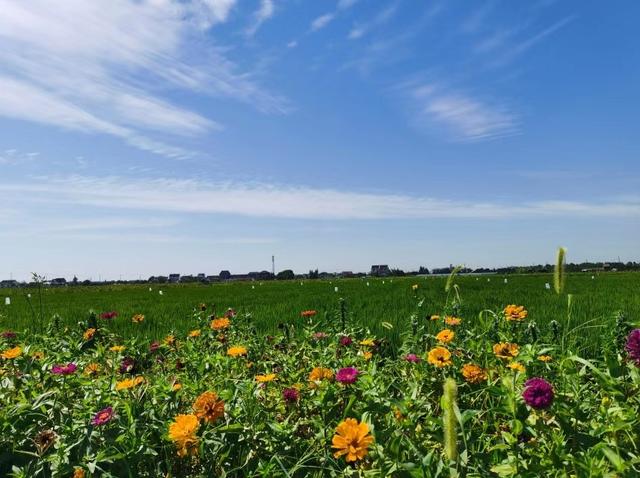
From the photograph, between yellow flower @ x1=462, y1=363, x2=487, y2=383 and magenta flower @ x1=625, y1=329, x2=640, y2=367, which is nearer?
magenta flower @ x1=625, y1=329, x2=640, y2=367

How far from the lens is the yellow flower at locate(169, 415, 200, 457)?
1757mm

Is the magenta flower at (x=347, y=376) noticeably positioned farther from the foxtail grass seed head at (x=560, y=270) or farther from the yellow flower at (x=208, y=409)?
the foxtail grass seed head at (x=560, y=270)

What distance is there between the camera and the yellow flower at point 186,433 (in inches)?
69.2

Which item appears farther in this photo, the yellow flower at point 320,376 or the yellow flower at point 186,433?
the yellow flower at point 320,376

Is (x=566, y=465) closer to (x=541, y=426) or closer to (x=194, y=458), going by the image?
(x=541, y=426)

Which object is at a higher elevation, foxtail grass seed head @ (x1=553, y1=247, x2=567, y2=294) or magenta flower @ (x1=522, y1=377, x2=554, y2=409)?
foxtail grass seed head @ (x1=553, y1=247, x2=567, y2=294)

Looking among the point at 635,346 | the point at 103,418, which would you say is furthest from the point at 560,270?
the point at 103,418

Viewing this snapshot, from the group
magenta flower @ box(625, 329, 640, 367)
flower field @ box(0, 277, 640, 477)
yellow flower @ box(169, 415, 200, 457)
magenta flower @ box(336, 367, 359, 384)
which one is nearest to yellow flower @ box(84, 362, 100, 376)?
flower field @ box(0, 277, 640, 477)

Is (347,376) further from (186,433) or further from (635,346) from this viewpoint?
(635,346)

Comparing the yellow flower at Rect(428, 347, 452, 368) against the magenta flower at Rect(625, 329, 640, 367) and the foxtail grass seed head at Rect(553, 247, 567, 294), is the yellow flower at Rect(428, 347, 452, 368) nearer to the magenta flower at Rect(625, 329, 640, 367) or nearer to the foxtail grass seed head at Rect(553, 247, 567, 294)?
the foxtail grass seed head at Rect(553, 247, 567, 294)

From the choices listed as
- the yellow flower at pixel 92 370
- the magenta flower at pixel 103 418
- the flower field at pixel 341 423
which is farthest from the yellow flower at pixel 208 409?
the yellow flower at pixel 92 370

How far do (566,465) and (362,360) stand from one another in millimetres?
1397

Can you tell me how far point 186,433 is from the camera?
1757 mm

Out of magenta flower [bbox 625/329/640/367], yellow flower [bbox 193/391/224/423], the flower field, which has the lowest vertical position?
the flower field
